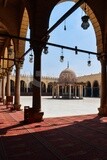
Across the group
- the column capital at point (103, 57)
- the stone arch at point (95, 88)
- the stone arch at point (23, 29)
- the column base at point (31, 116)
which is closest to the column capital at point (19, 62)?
the stone arch at point (23, 29)

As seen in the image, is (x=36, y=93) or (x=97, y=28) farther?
(x=97, y=28)

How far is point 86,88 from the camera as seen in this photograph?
67.9m

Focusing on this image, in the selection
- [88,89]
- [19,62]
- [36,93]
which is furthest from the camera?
[88,89]

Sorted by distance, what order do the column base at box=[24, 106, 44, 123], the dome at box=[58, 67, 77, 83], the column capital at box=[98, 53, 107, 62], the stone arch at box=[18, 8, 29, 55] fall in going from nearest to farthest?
the column base at box=[24, 106, 44, 123], the column capital at box=[98, 53, 107, 62], the stone arch at box=[18, 8, 29, 55], the dome at box=[58, 67, 77, 83]

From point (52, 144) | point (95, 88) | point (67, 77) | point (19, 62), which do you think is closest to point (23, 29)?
point (19, 62)

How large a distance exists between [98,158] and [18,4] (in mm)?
12256

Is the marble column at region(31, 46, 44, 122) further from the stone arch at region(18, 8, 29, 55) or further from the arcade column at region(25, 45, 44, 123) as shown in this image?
the stone arch at region(18, 8, 29, 55)

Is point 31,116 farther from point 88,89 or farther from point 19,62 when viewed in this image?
point 88,89

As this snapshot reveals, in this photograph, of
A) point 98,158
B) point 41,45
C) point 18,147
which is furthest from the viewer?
point 41,45

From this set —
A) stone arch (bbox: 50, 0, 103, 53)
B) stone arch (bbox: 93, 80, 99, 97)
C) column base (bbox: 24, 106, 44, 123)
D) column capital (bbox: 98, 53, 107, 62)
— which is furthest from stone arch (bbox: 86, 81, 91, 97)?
column base (bbox: 24, 106, 44, 123)

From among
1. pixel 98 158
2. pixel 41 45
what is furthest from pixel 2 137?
pixel 41 45

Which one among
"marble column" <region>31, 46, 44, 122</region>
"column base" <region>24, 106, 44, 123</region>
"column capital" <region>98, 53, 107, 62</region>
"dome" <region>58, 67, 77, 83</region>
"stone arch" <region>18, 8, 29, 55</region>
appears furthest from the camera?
"dome" <region>58, 67, 77, 83</region>

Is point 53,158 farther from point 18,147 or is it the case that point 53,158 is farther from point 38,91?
point 38,91

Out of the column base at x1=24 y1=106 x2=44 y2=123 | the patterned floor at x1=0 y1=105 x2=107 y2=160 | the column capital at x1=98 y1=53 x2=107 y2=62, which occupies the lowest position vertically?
the patterned floor at x1=0 y1=105 x2=107 y2=160
